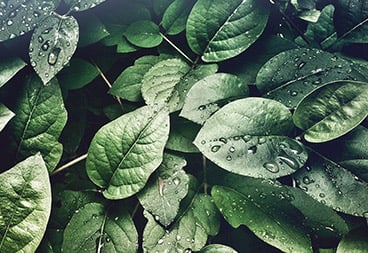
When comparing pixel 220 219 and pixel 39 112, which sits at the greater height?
pixel 39 112

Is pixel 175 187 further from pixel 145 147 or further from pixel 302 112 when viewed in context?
pixel 302 112

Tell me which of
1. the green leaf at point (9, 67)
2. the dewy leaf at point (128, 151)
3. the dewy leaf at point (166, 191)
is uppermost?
the green leaf at point (9, 67)

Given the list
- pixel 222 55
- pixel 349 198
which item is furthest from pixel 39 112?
pixel 349 198

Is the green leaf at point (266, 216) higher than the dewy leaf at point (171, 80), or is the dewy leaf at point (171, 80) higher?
the dewy leaf at point (171, 80)

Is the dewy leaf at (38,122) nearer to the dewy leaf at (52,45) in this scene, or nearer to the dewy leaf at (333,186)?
the dewy leaf at (52,45)

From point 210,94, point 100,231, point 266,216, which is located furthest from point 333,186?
point 100,231

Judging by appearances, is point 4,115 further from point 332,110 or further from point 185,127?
point 332,110

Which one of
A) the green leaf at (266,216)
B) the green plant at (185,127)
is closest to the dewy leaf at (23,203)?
the green plant at (185,127)
